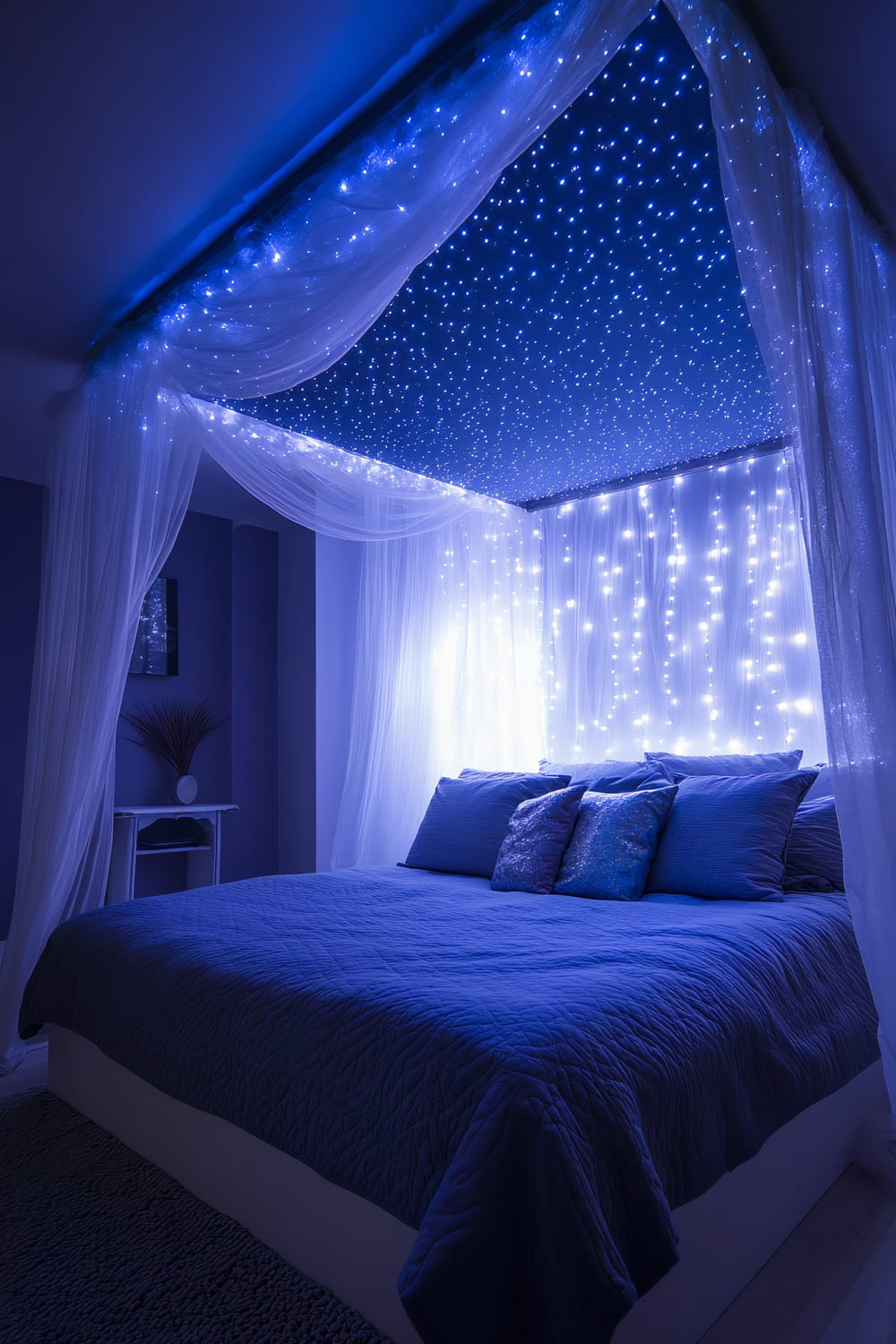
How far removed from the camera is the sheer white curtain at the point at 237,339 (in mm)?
1780

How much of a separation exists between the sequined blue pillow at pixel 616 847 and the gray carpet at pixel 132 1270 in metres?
1.40

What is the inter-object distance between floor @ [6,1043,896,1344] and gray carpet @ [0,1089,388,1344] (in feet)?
2.35

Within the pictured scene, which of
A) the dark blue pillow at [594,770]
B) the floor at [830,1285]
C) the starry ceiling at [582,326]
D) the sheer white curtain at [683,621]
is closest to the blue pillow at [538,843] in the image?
the dark blue pillow at [594,770]

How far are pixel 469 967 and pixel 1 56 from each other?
2.25 metres

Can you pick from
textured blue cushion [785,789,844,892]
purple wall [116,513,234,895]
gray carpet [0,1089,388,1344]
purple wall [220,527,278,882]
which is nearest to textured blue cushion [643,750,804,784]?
textured blue cushion [785,789,844,892]

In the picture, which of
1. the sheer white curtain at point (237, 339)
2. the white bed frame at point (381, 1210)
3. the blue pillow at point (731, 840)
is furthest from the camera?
the blue pillow at point (731, 840)

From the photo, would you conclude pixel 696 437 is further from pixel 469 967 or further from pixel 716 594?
pixel 469 967

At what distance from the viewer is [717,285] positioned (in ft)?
8.26

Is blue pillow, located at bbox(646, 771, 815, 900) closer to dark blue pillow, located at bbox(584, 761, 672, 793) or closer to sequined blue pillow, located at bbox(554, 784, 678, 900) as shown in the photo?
sequined blue pillow, located at bbox(554, 784, 678, 900)

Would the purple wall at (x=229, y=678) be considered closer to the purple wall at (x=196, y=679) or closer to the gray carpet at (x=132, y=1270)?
the purple wall at (x=196, y=679)

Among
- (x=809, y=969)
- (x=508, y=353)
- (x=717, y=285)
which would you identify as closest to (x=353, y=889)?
(x=809, y=969)

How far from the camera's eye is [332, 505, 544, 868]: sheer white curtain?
4191 mm

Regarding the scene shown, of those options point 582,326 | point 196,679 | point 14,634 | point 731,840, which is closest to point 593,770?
point 731,840

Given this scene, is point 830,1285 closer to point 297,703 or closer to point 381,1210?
point 381,1210
